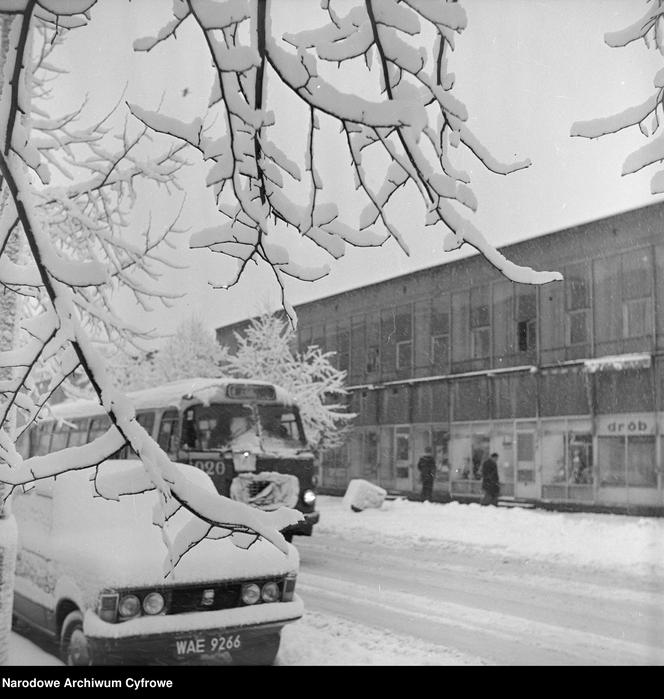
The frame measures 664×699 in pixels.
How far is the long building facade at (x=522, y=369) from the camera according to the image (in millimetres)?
22578

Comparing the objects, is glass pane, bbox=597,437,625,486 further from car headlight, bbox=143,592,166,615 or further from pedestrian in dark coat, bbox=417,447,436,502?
car headlight, bbox=143,592,166,615

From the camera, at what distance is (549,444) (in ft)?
81.7

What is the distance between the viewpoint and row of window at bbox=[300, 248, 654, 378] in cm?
2308

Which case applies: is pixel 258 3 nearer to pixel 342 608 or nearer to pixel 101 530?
pixel 101 530

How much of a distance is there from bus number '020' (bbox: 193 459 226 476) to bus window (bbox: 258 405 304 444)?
971 mm

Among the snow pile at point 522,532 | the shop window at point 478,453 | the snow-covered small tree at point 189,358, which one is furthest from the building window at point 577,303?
the snow-covered small tree at point 189,358

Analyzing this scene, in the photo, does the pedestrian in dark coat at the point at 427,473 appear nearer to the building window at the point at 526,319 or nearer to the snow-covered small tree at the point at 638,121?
the building window at the point at 526,319

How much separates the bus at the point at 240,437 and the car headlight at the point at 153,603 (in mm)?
7577

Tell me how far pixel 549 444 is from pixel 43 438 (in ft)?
47.7

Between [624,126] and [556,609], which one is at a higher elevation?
[624,126]

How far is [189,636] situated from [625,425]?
19.2 m
